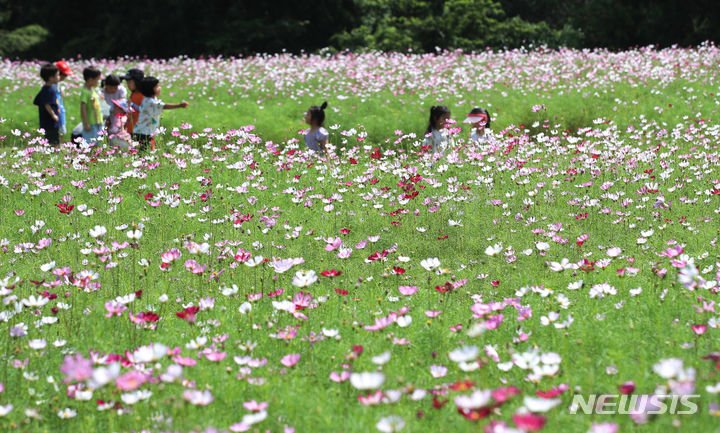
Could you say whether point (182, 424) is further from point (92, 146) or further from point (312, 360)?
point (92, 146)

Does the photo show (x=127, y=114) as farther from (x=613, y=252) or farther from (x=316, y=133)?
(x=613, y=252)

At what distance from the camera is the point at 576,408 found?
2.62m

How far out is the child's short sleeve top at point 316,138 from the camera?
9.08 metres

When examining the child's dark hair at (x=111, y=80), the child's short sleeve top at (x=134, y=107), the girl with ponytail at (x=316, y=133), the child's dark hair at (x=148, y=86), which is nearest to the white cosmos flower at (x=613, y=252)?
the girl with ponytail at (x=316, y=133)

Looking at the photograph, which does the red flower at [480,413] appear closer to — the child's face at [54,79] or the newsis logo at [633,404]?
the newsis logo at [633,404]

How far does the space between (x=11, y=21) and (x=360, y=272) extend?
3266cm

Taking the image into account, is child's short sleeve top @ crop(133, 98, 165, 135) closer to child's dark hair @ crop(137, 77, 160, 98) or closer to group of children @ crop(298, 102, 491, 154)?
child's dark hair @ crop(137, 77, 160, 98)

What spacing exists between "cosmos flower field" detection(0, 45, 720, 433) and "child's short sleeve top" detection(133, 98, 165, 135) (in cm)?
51

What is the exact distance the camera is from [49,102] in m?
9.67

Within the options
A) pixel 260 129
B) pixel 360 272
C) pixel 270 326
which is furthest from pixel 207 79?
pixel 270 326

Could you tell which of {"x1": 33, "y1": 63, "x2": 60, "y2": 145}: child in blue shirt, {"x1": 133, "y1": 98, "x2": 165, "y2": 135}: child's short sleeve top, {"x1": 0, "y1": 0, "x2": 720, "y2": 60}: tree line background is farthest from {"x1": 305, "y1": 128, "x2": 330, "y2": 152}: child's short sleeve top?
{"x1": 0, "y1": 0, "x2": 720, "y2": 60}: tree line background

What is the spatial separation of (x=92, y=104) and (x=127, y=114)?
530 millimetres

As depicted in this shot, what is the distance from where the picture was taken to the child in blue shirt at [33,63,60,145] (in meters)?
9.59

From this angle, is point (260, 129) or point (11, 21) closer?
point (260, 129)
